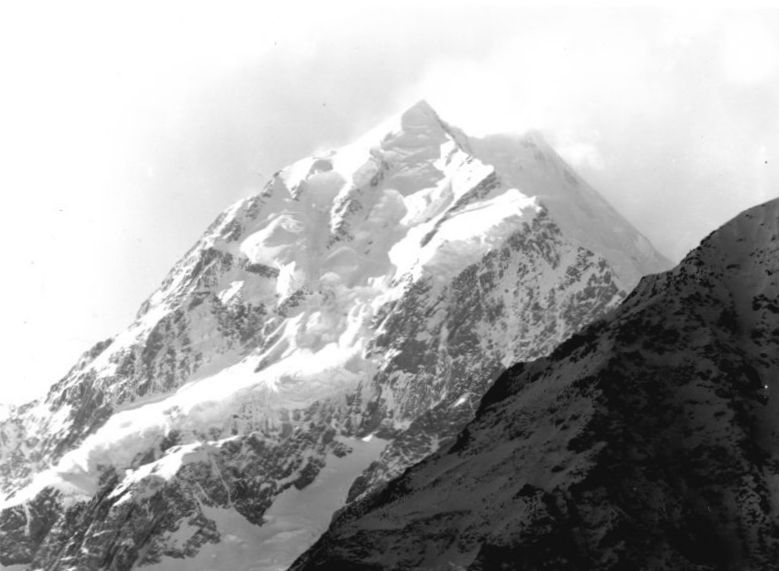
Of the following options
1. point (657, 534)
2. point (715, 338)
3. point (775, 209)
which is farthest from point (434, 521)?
point (775, 209)

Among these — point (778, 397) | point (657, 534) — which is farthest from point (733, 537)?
point (778, 397)

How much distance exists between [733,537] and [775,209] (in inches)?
1789

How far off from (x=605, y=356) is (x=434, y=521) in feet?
77.3

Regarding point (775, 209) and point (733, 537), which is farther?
point (775, 209)

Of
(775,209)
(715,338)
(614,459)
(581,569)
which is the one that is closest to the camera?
(581,569)

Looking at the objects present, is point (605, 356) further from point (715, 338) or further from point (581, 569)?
point (581, 569)

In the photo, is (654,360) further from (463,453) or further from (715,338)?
(463,453)

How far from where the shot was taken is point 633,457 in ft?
521

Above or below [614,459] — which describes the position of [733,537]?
below

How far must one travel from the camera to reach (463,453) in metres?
178

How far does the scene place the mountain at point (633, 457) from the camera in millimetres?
150625

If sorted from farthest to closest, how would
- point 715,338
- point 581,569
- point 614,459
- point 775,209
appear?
point 775,209
point 715,338
point 614,459
point 581,569

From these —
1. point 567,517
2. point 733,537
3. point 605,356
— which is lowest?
point 733,537

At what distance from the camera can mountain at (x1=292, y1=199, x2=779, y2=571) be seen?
151 metres
